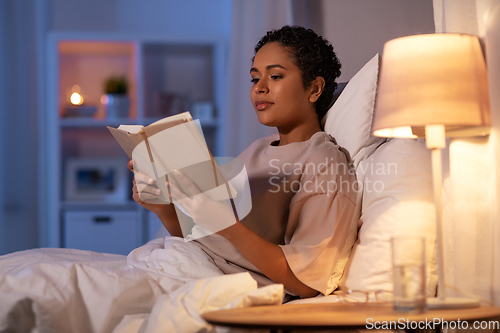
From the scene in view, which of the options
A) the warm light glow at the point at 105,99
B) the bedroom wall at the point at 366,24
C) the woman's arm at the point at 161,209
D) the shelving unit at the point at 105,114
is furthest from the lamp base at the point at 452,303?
the warm light glow at the point at 105,99

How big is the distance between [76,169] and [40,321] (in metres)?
2.48

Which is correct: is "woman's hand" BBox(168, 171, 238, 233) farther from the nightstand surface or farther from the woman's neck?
the woman's neck

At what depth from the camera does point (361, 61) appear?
1.82 metres

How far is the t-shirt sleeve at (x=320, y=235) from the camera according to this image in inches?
40.9

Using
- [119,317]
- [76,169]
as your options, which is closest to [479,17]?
[119,317]

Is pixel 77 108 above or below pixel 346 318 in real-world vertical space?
above

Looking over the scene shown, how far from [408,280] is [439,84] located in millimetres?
336

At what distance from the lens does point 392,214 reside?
101cm

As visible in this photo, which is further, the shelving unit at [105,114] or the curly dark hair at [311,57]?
the shelving unit at [105,114]

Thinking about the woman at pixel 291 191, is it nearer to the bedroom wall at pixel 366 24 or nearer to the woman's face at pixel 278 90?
the woman's face at pixel 278 90

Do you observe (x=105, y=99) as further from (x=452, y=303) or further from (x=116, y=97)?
(x=452, y=303)

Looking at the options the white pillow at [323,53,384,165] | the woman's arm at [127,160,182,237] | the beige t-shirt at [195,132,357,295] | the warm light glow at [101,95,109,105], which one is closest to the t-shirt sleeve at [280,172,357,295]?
the beige t-shirt at [195,132,357,295]

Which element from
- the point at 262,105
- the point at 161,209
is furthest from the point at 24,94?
the point at 262,105

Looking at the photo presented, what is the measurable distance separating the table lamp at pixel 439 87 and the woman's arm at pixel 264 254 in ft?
1.10
